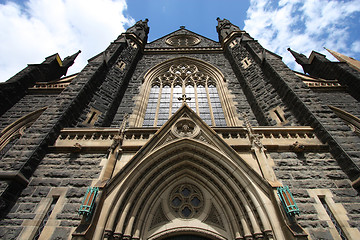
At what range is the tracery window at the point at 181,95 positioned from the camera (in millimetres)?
8711

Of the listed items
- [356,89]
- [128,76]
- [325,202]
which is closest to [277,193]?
[325,202]

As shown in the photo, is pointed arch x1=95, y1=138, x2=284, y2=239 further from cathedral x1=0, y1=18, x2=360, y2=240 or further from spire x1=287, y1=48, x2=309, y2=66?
spire x1=287, y1=48, x2=309, y2=66

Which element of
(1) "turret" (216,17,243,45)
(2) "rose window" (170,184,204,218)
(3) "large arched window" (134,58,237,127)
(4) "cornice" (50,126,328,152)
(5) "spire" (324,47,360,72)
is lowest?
(2) "rose window" (170,184,204,218)

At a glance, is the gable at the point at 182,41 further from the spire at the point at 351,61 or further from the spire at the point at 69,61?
the spire at the point at 351,61

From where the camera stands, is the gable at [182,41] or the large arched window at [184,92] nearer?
the large arched window at [184,92]

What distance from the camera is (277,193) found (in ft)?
12.9

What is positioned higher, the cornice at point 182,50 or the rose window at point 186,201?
the cornice at point 182,50

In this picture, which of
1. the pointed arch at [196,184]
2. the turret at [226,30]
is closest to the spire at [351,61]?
the turret at [226,30]

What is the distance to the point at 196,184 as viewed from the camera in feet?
17.7

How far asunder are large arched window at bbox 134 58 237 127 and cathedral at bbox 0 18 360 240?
164 millimetres

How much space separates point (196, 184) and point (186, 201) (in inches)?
21.8

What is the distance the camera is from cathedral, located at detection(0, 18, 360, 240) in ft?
12.8

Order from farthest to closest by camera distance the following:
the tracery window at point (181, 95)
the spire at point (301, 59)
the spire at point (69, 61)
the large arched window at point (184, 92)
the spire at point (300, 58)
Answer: the spire at point (69, 61), the spire at point (300, 58), the spire at point (301, 59), the tracery window at point (181, 95), the large arched window at point (184, 92)

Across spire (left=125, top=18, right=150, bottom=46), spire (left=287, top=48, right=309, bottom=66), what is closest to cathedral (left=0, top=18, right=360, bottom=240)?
spire (left=287, top=48, right=309, bottom=66)
